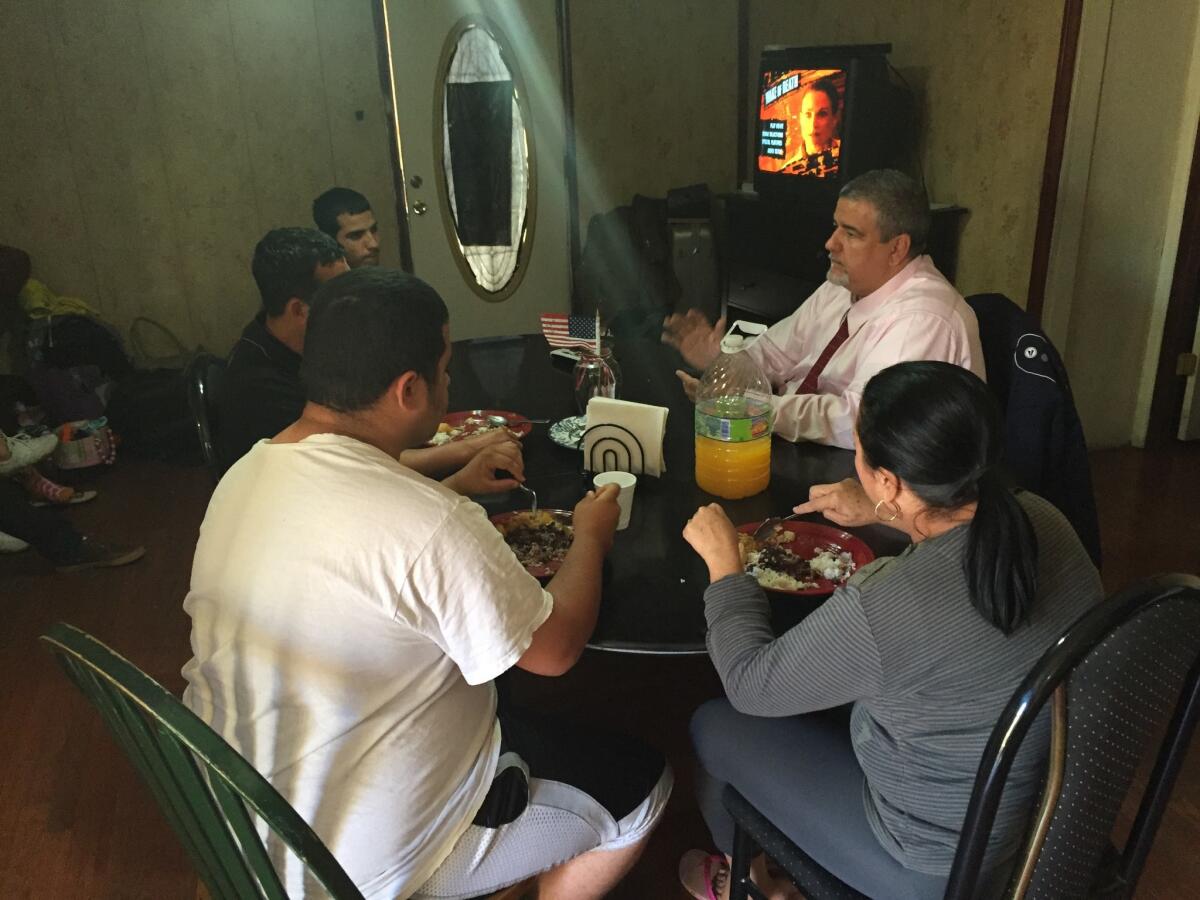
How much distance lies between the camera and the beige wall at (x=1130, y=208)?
9.82 feet

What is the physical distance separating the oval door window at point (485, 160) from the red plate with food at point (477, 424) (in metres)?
2.69

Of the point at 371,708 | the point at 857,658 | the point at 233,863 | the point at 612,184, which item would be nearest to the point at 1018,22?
the point at 612,184

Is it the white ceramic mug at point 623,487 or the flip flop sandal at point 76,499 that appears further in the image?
the flip flop sandal at point 76,499

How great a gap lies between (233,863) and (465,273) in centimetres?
393

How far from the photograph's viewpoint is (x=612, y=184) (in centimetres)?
491

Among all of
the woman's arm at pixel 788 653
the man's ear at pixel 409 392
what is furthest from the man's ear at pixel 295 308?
the woman's arm at pixel 788 653

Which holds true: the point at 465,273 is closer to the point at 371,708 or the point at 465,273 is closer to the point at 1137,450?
the point at 1137,450

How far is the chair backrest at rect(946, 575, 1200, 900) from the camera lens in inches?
33.4

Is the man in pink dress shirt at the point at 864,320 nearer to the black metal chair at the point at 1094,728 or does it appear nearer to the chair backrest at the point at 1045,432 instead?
the chair backrest at the point at 1045,432

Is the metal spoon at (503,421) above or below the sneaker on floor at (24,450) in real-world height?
above

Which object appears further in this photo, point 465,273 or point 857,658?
point 465,273

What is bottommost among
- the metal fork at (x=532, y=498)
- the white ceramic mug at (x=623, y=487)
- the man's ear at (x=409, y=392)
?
the metal fork at (x=532, y=498)

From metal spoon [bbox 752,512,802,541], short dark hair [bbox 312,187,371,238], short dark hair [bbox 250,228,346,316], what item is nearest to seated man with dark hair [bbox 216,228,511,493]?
short dark hair [bbox 250,228,346,316]

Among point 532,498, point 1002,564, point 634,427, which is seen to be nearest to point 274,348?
point 532,498
